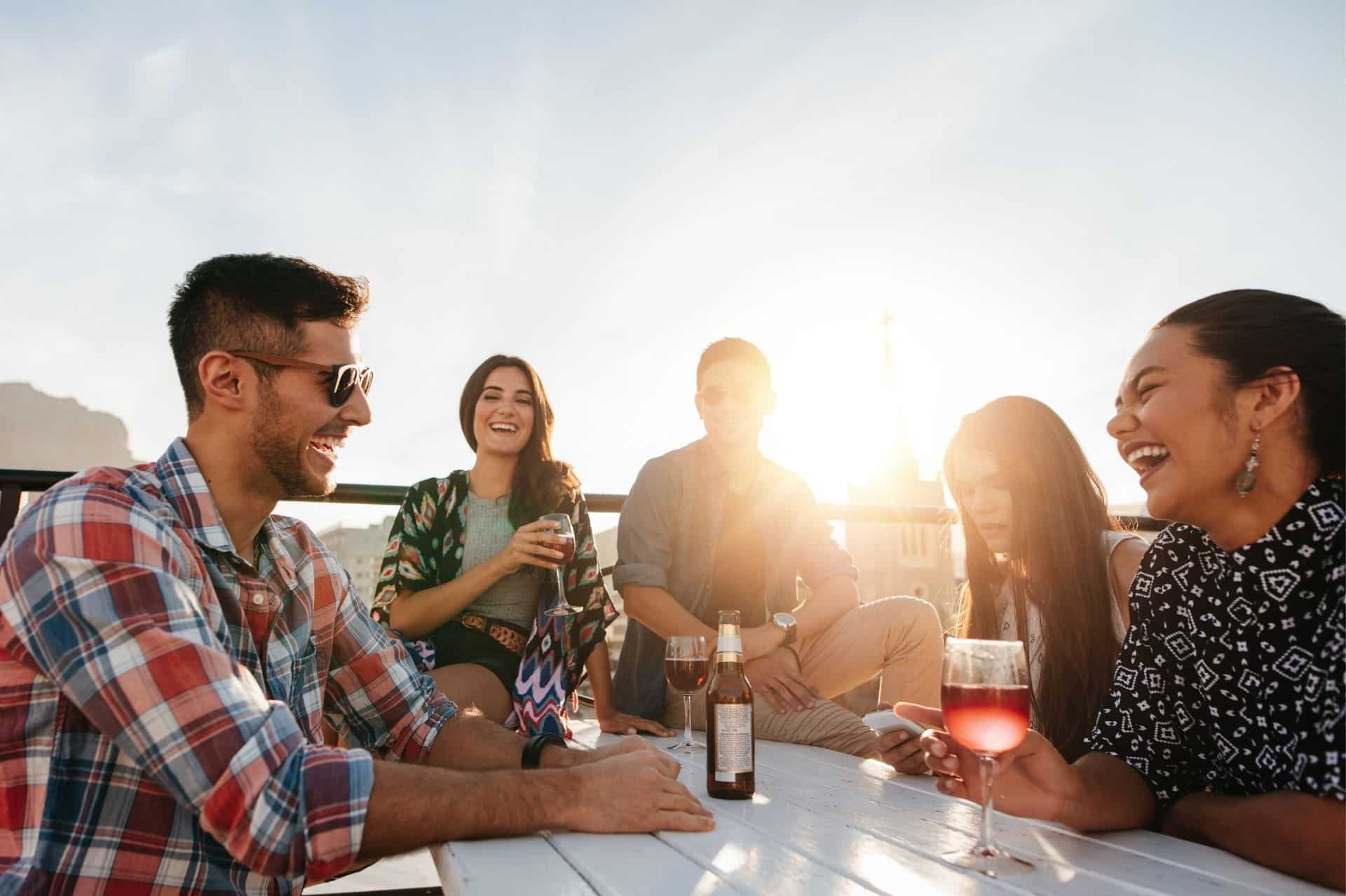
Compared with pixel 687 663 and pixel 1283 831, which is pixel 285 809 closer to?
pixel 687 663

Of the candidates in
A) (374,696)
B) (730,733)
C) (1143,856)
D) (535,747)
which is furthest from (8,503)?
(1143,856)

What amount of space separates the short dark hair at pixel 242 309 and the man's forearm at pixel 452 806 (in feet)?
3.06

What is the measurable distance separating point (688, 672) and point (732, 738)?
0.50 m

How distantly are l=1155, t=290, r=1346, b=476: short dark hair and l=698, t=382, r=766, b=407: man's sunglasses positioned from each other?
2164 mm

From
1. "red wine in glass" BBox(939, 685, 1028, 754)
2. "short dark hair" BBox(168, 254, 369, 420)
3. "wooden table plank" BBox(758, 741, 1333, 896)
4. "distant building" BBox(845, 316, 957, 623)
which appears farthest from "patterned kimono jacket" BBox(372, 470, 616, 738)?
"distant building" BBox(845, 316, 957, 623)

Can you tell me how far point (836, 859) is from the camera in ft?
3.71

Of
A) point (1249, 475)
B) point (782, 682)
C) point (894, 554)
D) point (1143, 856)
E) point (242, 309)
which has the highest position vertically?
point (242, 309)

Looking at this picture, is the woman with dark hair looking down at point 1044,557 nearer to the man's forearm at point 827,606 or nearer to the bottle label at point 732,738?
the man's forearm at point 827,606

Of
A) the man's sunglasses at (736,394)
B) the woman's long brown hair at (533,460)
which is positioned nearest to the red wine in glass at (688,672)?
the woman's long brown hair at (533,460)

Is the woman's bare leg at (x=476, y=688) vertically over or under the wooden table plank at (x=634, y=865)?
under

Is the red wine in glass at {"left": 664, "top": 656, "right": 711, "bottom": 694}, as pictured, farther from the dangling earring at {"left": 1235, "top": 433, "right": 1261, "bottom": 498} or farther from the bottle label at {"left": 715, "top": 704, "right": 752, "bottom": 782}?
the dangling earring at {"left": 1235, "top": 433, "right": 1261, "bottom": 498}

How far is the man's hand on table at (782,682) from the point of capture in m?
2.73

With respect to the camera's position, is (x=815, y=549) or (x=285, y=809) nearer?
(x=285, y=809)

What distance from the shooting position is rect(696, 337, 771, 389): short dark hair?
360 centimetres
